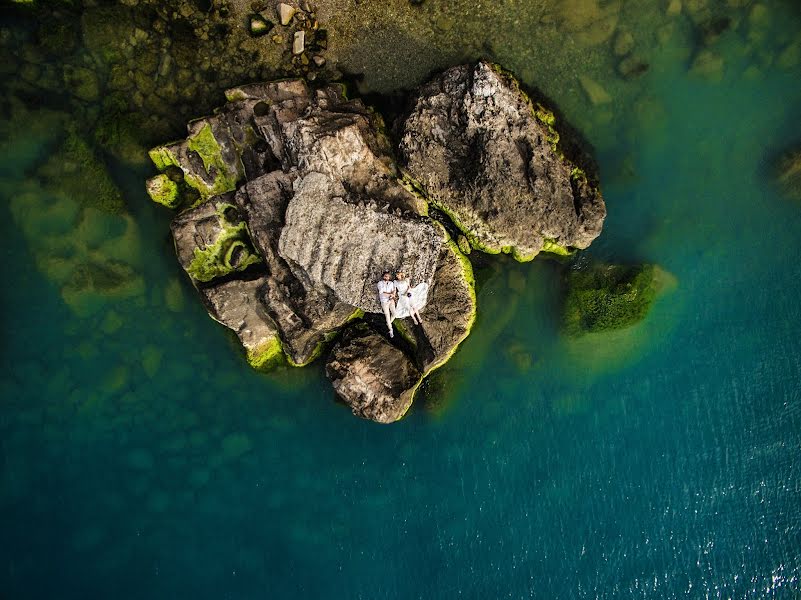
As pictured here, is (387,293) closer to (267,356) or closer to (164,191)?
(267,356)

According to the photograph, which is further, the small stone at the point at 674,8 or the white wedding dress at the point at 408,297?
the small stone at the point at 674,8

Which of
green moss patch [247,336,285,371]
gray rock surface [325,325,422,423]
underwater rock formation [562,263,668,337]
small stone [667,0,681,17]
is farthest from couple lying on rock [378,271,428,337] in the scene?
small stone [667,0,681,17]

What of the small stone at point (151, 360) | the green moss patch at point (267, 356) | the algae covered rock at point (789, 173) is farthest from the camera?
the small stone at point (151, 360)

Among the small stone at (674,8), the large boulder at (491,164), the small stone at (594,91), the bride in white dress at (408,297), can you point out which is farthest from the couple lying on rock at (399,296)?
the small stone at (674,8)

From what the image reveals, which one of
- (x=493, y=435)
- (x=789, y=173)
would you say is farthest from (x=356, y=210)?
(x=789, y=173)

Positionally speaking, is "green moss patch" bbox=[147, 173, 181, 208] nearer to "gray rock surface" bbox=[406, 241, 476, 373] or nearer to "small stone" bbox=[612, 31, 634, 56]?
"gray rock surface" bbox=[406, 241, 476, 373]

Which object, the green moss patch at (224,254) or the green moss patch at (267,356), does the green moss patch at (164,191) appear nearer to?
the green moss patch at (224,254)

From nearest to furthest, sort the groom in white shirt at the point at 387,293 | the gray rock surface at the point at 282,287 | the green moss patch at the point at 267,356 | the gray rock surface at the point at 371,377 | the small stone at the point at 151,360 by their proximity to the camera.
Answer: the groom in white shirt at the point at 387,293
the gray rock surface at the point at 282,287
the gray rock surface at the point at 371,377
the green moss patch at the point at 267,356
the small stone at the point at 151,360
